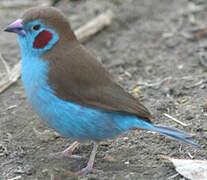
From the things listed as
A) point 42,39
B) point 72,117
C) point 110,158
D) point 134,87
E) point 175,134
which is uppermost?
point 42,39

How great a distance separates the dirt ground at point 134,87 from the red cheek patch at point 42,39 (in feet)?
3.44

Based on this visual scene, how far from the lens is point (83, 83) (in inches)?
153

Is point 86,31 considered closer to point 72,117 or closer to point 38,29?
point 38,29

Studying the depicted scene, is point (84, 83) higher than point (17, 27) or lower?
lower

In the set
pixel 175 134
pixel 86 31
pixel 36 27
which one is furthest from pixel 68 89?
pixel 86 31

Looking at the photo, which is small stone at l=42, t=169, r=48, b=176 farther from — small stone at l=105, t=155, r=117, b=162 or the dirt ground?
small stone at l=105, t=155, r=117, b=162

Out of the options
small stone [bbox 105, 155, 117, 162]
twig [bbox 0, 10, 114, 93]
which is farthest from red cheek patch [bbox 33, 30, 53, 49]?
twig [bbox 0, 10, 114, 93]

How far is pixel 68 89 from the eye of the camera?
3838 millimetres

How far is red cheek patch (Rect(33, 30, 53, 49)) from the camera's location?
3.89 metres

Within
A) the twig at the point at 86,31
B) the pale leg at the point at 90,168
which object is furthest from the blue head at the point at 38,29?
the twig at the point at 86,31

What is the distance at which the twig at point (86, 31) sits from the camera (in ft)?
18.6

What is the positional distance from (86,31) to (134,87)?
1644 mm

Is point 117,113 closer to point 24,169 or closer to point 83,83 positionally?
point 83,83

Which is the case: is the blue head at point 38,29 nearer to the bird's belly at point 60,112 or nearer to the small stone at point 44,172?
the bird's belly at point 60,112
